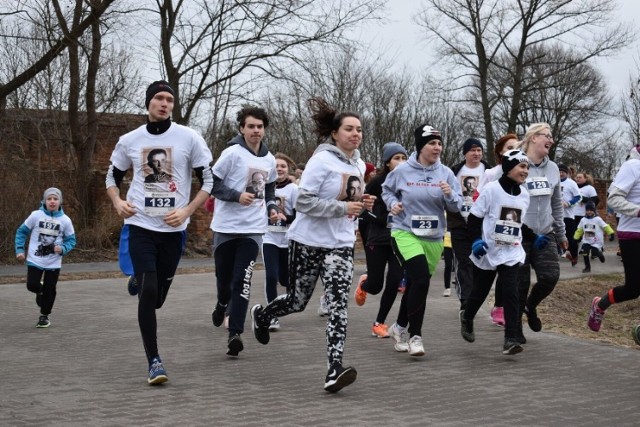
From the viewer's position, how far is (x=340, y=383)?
6.79 meters

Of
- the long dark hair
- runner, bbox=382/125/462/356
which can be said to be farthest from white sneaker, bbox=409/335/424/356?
the long dark hair

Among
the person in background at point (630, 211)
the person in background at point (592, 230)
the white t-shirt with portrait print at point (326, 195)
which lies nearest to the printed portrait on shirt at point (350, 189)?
the white t-shirt with portrait print at point (326, 195)

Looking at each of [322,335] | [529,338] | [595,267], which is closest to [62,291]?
[322,335]

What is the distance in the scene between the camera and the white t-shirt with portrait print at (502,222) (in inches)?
345

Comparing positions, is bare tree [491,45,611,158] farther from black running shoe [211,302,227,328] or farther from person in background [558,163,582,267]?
black running shoe [211,302,227,328]

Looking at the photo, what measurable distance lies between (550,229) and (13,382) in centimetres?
493

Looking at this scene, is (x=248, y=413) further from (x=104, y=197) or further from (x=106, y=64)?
(x=106, y=64)

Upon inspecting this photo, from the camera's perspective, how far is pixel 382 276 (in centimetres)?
1025

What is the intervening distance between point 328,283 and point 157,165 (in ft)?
5.00

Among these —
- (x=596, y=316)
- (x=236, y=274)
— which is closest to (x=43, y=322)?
(x=236, y=274)

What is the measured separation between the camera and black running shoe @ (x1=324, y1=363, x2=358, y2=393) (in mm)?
6785

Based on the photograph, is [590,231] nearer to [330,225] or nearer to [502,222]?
[502,222]

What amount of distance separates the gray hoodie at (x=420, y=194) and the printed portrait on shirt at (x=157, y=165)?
2193 millimetres

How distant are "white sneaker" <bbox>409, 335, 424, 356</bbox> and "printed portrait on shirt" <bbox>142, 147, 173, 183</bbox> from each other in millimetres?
2504
